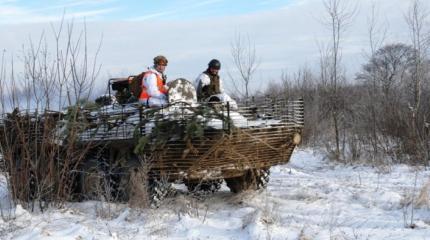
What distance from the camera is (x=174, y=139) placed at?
815 cm

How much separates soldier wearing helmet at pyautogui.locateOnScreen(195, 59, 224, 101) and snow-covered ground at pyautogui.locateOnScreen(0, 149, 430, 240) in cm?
159

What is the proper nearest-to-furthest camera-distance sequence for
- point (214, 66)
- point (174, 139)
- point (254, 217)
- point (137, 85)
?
1. point (254, 217)
2. point (174, 139)
3. point (137, 85)
4. point (214, 66)

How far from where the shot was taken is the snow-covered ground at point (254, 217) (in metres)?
7.07

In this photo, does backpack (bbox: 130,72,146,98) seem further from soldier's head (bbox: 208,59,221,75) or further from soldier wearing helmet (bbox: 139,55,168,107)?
soldier's head (bbox: 208,59,221,75)

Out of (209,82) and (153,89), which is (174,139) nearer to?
(153,89)

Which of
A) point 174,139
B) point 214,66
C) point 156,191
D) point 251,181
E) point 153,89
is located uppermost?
point 214,66

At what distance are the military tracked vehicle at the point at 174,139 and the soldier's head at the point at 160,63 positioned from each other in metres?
0.45

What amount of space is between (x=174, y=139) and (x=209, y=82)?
1.96 metres

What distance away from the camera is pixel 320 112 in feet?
86.5

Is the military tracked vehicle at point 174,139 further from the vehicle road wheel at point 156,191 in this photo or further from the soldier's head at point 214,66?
the soldier's head at point 214,66

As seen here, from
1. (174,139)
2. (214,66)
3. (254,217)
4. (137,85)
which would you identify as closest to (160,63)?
(137,85)

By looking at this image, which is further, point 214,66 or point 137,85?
point 214,66

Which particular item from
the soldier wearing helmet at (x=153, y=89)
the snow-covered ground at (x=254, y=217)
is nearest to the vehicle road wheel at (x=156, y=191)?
the snow-covered ground at (x=254, y=217)

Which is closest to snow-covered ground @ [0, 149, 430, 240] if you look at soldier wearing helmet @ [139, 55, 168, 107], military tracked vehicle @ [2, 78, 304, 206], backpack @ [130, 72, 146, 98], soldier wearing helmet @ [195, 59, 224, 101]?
military tracked vehicle @ [2, 78, 304, 206]
